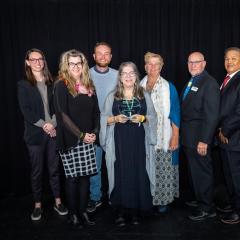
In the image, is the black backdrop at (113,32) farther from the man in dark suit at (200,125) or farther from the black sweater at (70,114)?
the black sweater at (70,114)

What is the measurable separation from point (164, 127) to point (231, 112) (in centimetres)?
65

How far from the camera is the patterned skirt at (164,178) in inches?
135

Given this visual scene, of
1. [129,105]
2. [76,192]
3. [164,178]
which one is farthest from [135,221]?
[129,105]

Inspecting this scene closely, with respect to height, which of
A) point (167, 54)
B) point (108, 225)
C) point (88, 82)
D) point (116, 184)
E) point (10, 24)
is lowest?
point (108, 225)

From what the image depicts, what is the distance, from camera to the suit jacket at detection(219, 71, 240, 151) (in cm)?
317

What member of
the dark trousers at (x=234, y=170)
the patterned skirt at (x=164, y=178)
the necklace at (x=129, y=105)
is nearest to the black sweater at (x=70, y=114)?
the necklace at (x=129, y=105)

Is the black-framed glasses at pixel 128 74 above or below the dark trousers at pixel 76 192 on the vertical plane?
above

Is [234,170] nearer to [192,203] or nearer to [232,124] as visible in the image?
[232,124]

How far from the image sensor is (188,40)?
4.15 m

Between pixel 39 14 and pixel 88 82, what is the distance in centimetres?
146

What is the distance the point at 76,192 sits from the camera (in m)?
3.15

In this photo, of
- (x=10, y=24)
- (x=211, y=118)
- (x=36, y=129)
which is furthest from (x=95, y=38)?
(x=211, y=118)

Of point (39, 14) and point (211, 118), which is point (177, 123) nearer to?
point (211, 118)

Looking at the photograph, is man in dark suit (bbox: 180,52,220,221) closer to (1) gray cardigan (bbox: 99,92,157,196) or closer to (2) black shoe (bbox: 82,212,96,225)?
(1) gray cardigan (bbox: 99,92,157,196)
